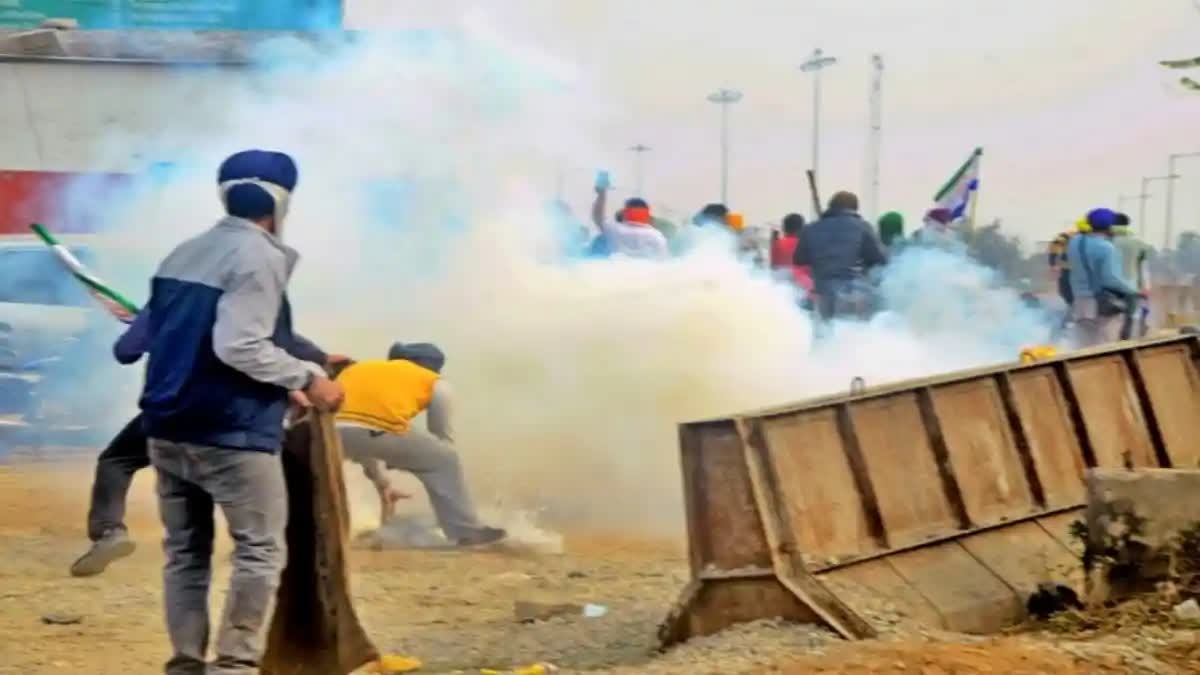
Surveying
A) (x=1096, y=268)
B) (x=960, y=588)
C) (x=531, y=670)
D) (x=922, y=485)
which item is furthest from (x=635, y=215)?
(x=531, y=670)

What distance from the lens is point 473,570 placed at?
8.80 m

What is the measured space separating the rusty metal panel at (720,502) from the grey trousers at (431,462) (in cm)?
291

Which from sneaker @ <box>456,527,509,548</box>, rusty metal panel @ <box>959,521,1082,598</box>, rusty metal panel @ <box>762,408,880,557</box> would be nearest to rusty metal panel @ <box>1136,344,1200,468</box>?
rusty metal panel @ <box>959,521,1082,598</box>

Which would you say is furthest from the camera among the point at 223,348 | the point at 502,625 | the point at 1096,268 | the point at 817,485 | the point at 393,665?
the point at 1096,268

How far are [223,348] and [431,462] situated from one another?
433cm

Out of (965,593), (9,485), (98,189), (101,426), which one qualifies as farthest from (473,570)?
(98,189)

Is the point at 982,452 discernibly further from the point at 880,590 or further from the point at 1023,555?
the point at 880,590

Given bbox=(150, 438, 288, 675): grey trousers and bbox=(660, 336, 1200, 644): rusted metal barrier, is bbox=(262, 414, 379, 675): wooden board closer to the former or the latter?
bbox=(150, 438, 288, 675): grey trousers

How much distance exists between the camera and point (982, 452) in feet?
25.2

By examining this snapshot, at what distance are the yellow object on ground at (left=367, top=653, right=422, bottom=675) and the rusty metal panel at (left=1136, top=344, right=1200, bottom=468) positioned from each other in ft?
12.4

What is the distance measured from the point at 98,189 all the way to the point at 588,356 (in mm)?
6281

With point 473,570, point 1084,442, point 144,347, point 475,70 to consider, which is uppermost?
point 475,70

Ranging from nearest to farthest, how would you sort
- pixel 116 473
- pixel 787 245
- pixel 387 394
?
1. pixel 116 473
2. pixel 387 394
3. pixel 787 245

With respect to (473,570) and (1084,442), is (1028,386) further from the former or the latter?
(473,570)
